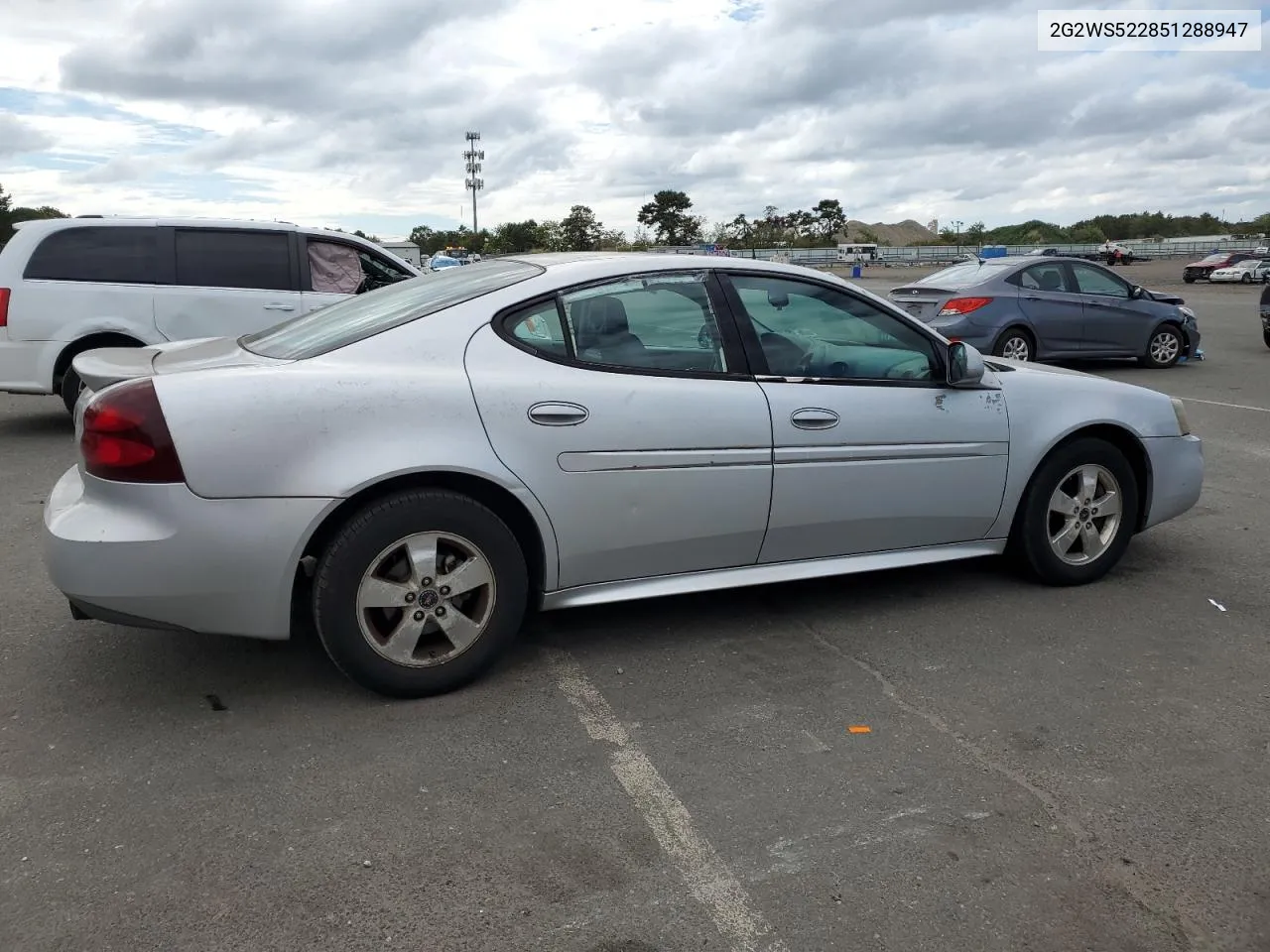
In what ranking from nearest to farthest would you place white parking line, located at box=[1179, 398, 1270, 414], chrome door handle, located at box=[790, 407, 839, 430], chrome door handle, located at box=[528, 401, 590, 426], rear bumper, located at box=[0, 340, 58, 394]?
chrome door handle, located at box=[528, 401, 590, 426] < chrome door handle, located at box=[790, 407, 839, 430] < rear bumper, located at box=[0, 340, 58, 394] < white parking line, located at box=[1179, 398, 1270, 414]

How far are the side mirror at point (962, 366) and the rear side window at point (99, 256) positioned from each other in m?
6.93

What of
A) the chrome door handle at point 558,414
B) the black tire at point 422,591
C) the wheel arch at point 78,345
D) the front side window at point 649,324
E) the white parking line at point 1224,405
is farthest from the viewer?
the white parking line at point 1224,405

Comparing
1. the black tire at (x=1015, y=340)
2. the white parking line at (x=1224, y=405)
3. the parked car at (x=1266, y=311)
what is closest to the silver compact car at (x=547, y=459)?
the white parking line at (x=1224, y=405)

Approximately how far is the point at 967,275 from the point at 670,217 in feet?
278

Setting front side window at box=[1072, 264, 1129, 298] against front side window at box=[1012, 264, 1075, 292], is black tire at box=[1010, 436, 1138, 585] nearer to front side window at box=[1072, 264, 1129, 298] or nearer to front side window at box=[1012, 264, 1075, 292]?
front side window at box=[1012, 264, 1075, 292]

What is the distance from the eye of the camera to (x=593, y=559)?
155 inches

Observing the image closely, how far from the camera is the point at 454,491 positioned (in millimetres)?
3684

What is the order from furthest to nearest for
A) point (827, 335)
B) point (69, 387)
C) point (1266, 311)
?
point (1266, 311)
point (69, 387)
point (827, 335)

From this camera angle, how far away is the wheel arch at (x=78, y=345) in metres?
8.62

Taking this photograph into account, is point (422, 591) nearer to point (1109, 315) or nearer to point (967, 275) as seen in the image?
point (967, 275)

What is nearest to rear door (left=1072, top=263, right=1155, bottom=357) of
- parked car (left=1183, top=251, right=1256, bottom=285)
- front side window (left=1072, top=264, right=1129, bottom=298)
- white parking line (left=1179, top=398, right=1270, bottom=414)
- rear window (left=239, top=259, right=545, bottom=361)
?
front side window (left=1072, top=264, right=1129, bottom=298)

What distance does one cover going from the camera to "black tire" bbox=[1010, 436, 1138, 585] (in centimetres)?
481

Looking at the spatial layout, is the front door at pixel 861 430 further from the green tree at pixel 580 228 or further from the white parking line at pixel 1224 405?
the green tree at pixel 580 228

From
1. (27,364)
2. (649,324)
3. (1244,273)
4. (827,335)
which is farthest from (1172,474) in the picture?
(1244,273)
